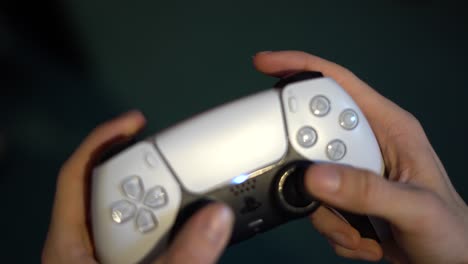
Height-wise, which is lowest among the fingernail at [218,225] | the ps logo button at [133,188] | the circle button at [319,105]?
the fingernail at [218,225]

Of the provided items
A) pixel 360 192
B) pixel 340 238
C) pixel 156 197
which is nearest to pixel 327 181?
pixel 360 192

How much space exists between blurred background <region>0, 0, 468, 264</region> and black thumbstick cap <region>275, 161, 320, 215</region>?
1.47ft

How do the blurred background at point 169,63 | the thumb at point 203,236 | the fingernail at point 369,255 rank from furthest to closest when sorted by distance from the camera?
the blurred background at point 169,63, the fingernail at point 369,255, the thumb at point 203,236

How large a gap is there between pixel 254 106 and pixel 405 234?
0.71ft

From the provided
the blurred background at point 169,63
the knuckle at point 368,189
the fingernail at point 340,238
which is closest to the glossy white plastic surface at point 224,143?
the knuckle at point 368,189

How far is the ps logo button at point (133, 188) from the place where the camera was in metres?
0.51

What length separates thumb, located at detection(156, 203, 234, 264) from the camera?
0.41 m

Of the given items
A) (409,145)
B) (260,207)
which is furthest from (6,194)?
(409,145)

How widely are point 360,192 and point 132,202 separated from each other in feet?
0.79

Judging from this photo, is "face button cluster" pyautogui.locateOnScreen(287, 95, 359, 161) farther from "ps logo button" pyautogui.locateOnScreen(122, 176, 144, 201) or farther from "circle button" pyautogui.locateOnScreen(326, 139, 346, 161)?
"ps logo button" pyautogui.locateOnScreen(122, 176, 144, 201)

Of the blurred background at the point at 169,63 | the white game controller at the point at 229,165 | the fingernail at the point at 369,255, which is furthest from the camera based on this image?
the blurred background at the point at 169,63

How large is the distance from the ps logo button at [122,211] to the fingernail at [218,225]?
5.2 inches

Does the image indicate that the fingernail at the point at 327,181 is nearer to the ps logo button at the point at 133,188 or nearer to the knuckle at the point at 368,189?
the knuckle at the point at 368,189

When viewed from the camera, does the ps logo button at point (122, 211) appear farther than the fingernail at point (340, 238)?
No
